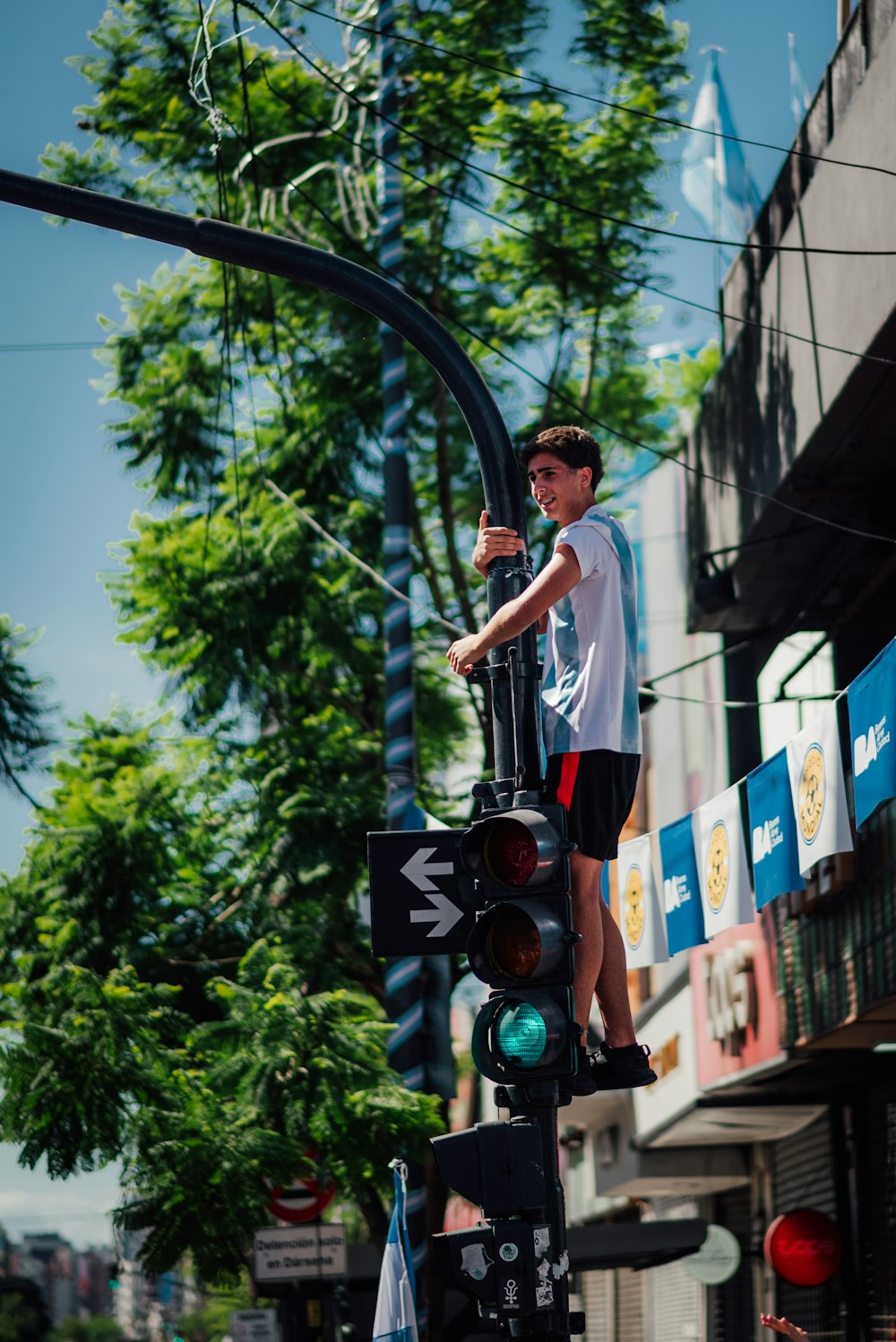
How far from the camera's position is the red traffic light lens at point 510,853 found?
494 cm

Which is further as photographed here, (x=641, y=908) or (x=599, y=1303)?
(x=599, y=1303)

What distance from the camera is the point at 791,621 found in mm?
15305

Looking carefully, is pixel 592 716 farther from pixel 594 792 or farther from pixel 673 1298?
pixel 673 1298

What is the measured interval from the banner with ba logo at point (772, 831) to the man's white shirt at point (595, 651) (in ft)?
14.1

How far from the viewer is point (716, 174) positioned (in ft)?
51.8

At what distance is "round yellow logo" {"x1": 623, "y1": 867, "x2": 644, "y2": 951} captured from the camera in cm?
1148

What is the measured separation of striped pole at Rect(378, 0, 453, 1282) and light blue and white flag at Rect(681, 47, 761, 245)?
3.95 meters

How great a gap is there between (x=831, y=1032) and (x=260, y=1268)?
5.19m

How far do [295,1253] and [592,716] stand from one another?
398 inches

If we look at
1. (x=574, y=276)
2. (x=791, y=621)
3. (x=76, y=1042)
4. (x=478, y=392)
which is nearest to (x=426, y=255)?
(x=574, y=276)

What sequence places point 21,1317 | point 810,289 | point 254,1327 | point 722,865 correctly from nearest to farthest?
point 722,865
point 810,289
point 254,1327
point 21,1317

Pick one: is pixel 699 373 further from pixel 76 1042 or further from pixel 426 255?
pixel 76 1042

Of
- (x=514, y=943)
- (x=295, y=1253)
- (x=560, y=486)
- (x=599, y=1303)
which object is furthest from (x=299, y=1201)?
(x=599, y=1303)

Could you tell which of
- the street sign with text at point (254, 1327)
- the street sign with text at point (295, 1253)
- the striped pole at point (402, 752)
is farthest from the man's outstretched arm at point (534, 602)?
the street sign with text at point (254, 1327)
